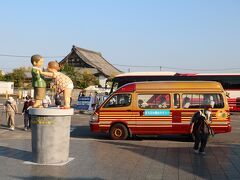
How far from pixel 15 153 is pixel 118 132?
16.6 feet

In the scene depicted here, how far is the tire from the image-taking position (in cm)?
1580

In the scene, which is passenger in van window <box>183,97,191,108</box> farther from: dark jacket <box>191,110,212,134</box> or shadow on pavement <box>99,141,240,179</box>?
dark jacket <box>191,110,212,134</box>

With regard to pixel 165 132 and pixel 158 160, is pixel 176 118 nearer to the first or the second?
pixel 165 132

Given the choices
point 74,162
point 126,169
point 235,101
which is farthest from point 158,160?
point 235,101

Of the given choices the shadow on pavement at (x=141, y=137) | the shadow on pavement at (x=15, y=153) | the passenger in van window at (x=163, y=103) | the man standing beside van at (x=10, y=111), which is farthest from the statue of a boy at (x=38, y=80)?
the man standing beside van at (x=10, y=111)

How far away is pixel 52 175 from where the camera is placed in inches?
346

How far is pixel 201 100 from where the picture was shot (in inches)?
611

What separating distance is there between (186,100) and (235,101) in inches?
661

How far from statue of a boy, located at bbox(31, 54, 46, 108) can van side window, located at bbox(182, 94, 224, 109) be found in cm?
674

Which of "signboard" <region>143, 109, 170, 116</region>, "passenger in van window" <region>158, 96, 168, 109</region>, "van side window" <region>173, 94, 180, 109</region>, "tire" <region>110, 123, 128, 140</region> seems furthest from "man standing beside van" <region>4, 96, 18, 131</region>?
"van side window" <region>173, 94, 180, 109</region>

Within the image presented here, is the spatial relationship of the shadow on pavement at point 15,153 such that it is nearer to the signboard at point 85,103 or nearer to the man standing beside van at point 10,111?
the man standing beside van at point 10,111

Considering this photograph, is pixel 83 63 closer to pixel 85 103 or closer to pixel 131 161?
pixel 85 103

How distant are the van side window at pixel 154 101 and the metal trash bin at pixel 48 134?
6047 millimetres

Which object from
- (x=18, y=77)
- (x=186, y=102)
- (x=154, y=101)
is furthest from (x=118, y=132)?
(x=18, y=77)
